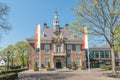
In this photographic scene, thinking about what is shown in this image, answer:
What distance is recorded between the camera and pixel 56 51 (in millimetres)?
52844

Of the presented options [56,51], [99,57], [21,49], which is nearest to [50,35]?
[56,51]

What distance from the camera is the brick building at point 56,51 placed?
51.9m

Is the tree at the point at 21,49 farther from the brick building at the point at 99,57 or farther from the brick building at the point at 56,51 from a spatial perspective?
the brick building at the point at 99,57

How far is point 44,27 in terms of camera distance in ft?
184

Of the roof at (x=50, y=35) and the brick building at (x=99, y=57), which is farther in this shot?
the brick building at (x=99, y=57)

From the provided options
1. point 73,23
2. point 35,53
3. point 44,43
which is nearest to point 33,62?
point 35,53

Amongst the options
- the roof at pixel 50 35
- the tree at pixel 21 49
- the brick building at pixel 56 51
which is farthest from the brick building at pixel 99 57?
the tree at pixel 21 49

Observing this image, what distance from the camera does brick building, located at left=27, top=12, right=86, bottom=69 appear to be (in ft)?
170

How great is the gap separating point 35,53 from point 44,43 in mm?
3425

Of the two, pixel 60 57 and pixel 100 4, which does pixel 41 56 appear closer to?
pixel 60 57

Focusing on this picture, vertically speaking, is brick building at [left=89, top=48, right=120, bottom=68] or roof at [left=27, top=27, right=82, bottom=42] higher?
roof at [left=27, top=27, right=82, bottom=42]

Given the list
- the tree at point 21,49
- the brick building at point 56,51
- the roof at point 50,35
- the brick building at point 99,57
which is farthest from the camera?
the tree at point 21,49

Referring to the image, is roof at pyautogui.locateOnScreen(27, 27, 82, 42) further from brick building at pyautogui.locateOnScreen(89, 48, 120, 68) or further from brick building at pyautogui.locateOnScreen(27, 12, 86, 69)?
brick building at pyautogui.locateOnScreen(89, 48, 120, 68)

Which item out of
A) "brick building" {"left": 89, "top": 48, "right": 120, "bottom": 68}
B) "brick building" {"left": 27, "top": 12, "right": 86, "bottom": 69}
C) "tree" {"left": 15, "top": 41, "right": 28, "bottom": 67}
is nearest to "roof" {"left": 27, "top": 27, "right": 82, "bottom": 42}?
"brick building" {"left": 27, "top": 12, "right": 86, "bottom": 69}
